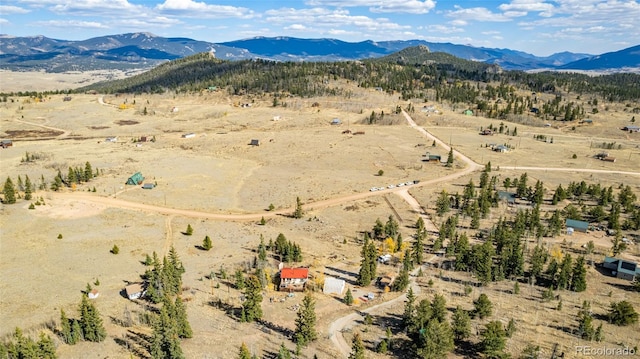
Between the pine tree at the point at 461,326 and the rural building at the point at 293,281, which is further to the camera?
the rural building at the point at 293,281

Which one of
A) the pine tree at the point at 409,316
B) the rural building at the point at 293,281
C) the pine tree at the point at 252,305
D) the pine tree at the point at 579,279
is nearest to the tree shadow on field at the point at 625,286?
the pine tree at the point at 579,279

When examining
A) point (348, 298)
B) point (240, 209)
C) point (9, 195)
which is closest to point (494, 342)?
point (348, 298)

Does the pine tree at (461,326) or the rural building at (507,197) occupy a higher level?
the rural building at (507,197)

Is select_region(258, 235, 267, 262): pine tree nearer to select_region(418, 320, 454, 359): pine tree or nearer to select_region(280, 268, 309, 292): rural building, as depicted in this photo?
select_region(280, 268, 309, 292): rural building

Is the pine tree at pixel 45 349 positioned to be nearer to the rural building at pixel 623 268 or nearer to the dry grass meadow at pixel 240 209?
the dry grass meadow at pixel 240 209

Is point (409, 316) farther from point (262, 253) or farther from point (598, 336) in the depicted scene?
point (262, 253)

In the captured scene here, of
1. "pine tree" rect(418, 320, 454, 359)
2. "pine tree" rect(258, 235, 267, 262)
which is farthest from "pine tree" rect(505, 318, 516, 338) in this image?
"pine tree" rect(258, 235, 267, 262)
